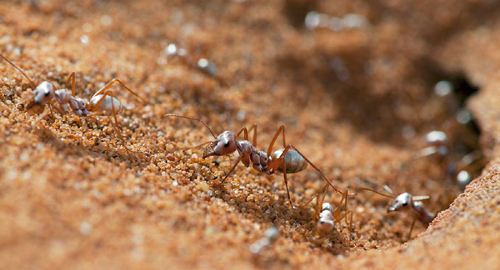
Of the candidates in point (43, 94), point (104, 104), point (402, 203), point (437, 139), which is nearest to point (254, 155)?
point (104, 104)

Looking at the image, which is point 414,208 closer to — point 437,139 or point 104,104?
point 437,139

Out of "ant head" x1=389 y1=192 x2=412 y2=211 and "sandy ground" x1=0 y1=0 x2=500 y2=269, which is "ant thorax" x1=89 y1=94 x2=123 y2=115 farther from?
"ant head" x1=389 y1=192 x2=412 y2=211

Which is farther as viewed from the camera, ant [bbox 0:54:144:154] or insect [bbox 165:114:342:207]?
insect [bbox 165:114:342:207]

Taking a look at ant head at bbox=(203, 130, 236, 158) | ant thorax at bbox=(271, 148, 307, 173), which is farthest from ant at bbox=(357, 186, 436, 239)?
ant head at bbox=(203, 130, 236, 158)

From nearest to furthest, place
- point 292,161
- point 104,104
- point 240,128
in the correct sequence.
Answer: point 104,104 → point 292,161 → point 240,128

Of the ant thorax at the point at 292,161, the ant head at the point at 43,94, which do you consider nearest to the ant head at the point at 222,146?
the ant thorax at the point at 292,161

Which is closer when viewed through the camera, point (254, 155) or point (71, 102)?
point (71, 102)
